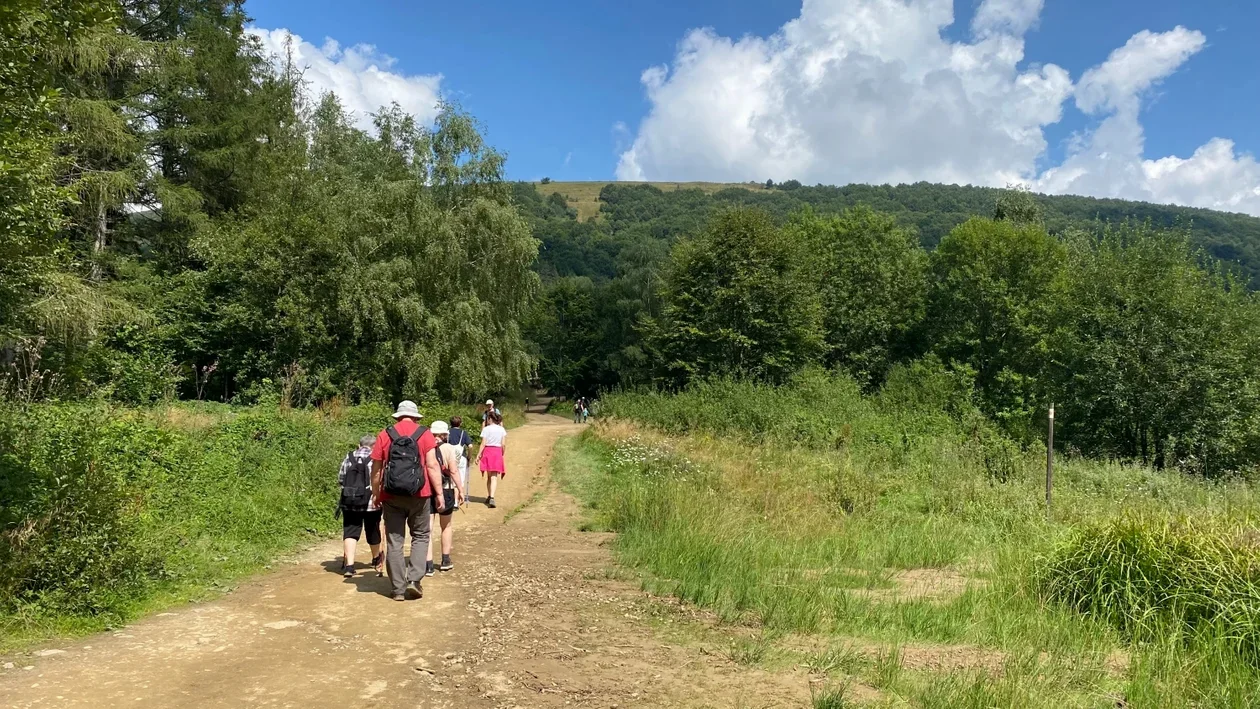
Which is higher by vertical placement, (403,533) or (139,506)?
(139,506)

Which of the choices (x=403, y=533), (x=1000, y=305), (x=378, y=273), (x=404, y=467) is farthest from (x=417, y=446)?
(x=1000, y=305)

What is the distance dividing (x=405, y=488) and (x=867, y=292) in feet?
140

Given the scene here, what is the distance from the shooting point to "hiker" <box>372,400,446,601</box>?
6.70 m

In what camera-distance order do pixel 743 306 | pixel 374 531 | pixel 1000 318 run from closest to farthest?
pixel 374 531, pixel 743 306, pixel 1000 318

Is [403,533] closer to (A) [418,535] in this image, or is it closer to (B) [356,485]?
(A) [418,535]

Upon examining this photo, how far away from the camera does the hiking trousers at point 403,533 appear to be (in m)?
6.76

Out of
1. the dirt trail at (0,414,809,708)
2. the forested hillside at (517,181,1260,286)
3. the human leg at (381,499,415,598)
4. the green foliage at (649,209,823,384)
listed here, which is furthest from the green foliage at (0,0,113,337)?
the forested hillside at (517,181,1260,286)

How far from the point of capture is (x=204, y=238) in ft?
73.0

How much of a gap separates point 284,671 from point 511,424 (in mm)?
32676

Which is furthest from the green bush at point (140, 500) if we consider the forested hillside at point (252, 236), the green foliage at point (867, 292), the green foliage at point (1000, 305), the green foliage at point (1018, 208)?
the green foliage at point (1018, 208)

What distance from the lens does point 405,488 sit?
6641mm

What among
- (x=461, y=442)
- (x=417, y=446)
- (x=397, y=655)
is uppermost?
(x=417, y=446)

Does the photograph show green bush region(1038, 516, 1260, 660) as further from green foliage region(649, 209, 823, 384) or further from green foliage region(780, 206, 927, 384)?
green foliage region(780, 206, 927, 384)

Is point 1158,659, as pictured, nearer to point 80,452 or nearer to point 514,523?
point 514,523
